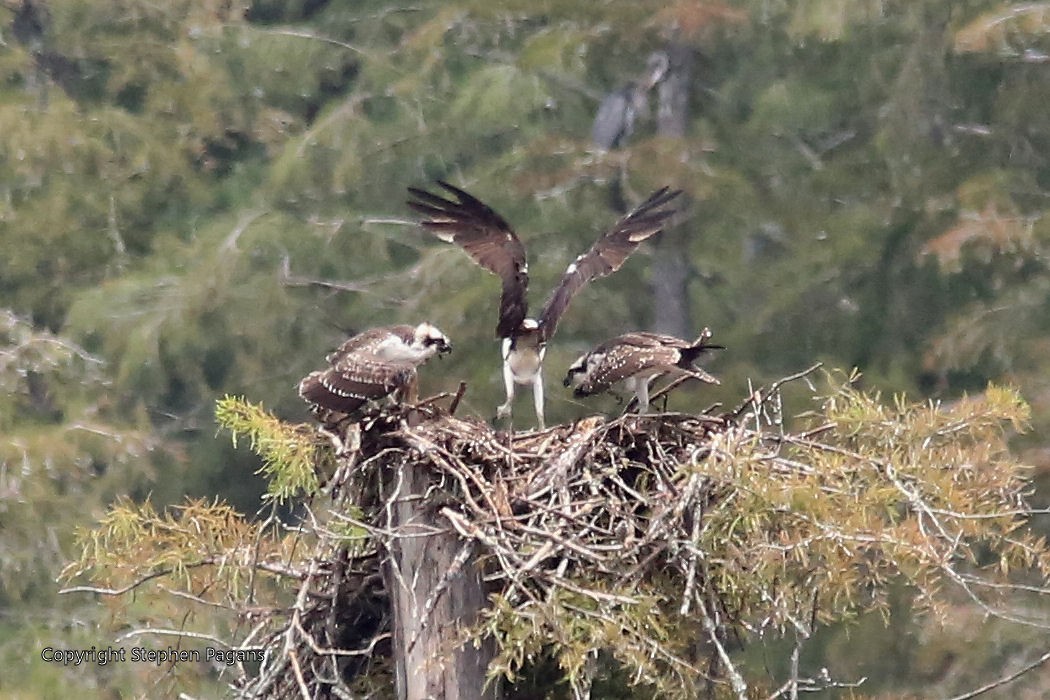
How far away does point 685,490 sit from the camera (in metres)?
5.12

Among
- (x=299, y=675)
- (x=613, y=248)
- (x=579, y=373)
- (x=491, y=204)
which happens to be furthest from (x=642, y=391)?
(x=491, y=204)

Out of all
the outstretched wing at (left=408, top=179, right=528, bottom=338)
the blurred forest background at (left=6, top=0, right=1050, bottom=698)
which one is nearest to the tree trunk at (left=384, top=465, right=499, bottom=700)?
the outstretched wing at (left=408, top=179, right=528, bottom=338)

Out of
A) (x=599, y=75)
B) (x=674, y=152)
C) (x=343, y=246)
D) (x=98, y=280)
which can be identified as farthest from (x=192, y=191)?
(x=674, y=152)

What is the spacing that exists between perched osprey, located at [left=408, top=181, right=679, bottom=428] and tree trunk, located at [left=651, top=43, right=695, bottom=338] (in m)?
5.31

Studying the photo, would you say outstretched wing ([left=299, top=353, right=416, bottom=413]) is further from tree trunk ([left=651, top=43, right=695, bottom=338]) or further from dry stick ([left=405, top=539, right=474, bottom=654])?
tree trunk ([left=651, top=43, right=695, bottom=338])

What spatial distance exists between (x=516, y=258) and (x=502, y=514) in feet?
Answer: 5.84

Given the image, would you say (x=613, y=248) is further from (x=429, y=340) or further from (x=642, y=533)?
(x=642, y=533)

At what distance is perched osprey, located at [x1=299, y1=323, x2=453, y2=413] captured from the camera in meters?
5.80

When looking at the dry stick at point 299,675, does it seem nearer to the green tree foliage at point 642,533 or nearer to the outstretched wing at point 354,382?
the green tree foliage at point 642,533

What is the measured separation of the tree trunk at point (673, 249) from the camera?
42.0 feet

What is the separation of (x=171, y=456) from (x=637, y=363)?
29.9 feet

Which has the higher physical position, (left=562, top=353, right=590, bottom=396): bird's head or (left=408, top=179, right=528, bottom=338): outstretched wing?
(left=408, top=179, right=528, bottom=338): outstretched wing

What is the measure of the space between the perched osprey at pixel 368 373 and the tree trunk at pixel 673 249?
252 inches

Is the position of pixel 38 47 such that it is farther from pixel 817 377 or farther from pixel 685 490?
pixel 685 490
